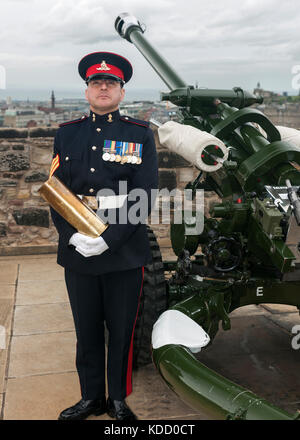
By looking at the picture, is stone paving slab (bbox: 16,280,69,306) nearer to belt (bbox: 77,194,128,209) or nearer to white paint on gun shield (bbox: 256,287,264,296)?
white paint on gun shield (bbox: 256,287,264,296)

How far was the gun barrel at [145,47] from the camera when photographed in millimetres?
4333

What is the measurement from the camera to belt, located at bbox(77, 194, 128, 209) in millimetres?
2506

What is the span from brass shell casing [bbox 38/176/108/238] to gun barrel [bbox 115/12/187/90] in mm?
2083

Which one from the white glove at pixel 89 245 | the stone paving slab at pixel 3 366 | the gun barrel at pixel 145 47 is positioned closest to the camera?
the white glove at pixel 89 245

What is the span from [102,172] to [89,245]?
37 centimetres

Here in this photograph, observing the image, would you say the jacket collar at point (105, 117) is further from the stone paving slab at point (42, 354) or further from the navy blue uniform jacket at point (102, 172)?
the stone paving slab at point (42, 354)

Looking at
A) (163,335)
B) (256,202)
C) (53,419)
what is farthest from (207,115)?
(53,419)

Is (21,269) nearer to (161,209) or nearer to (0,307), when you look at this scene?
(0,307)

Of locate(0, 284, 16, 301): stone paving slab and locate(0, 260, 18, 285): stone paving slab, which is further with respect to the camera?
locate(0, 260, 18, 285): stone paving slab

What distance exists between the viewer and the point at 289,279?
9.71 feet

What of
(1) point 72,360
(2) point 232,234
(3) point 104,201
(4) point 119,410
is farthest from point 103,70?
(1) point 72,360

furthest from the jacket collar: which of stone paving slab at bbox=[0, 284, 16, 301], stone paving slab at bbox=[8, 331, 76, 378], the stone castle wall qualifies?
the stone castle wall

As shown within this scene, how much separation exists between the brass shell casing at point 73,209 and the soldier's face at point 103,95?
0.40 meters

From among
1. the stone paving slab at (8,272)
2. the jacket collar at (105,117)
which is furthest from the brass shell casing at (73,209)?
the stone paving slab at (8,272)
